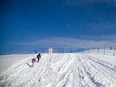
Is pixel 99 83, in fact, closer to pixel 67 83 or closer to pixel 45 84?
pixel 67 83

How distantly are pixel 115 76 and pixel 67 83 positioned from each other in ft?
14.2

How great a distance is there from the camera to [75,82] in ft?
40.2

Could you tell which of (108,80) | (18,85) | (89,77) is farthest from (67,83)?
(18,85)

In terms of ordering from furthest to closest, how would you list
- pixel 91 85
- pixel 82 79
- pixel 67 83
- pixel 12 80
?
pixel 12 80 → pixel 82 79 → pixel 67 83 → pixel 91 85

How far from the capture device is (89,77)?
13328 mm

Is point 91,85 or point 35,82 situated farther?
point 35,82

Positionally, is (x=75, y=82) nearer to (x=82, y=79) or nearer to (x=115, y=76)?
(x=82, y=79)

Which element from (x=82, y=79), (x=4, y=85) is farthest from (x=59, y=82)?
(x=4, y=85)

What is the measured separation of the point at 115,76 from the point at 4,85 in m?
9.73

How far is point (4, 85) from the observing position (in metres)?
13.0

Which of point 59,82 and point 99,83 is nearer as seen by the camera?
point 99,83

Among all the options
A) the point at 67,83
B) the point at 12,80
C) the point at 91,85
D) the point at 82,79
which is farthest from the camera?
the point at 12,80

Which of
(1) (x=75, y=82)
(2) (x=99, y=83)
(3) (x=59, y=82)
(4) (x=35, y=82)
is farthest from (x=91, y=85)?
(4) (x=35, y=82)

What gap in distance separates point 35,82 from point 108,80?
6.21 metres
